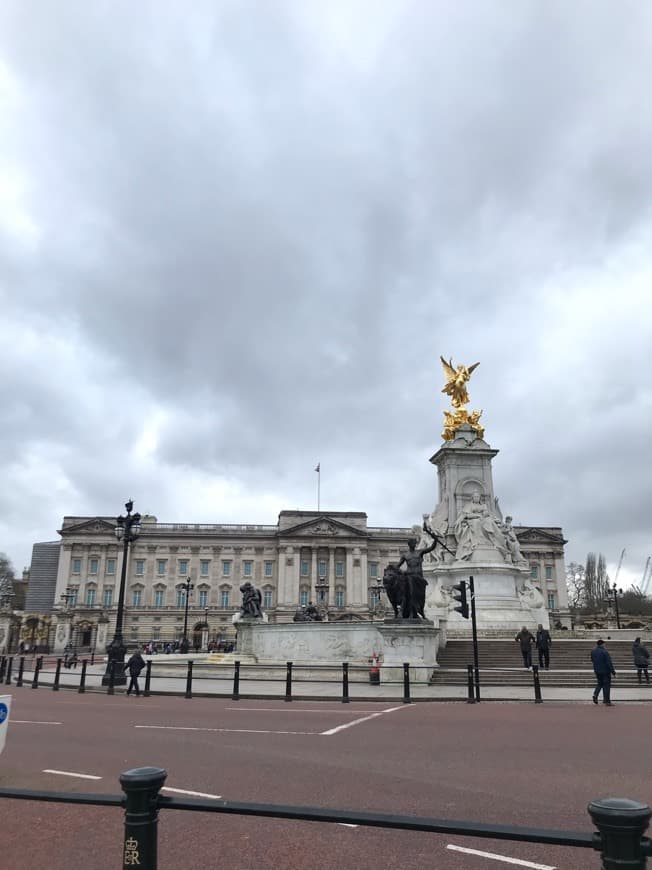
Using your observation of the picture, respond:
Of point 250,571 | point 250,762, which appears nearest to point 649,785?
point 250,762

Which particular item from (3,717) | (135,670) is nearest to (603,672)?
(135,670)

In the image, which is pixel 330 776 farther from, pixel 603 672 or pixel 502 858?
pixel 603 672

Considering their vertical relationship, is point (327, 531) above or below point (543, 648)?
above

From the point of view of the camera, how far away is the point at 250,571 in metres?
111

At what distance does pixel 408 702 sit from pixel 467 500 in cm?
2591

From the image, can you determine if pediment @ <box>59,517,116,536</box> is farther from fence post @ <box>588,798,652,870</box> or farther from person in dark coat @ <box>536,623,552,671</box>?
fence post @ <box>588,798,652,870</box>

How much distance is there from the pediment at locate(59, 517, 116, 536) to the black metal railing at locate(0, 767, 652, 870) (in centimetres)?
11171

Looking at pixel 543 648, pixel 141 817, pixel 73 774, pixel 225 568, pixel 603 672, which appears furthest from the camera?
pixel 225 568

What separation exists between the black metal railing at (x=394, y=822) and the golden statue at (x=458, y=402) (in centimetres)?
4435

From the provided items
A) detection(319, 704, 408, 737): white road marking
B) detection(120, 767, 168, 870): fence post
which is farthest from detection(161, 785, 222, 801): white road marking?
detection(319, 704, 408, 737): white road marking

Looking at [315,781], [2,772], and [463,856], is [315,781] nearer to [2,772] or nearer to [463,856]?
[463,856]

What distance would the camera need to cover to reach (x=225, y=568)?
11125 centimetres

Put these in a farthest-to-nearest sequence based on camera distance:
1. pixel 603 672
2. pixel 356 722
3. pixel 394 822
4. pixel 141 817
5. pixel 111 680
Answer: pixel 111 680 < pixel 603 672 < pixel 356 722 < pixel 141 817 < pixel 394 822

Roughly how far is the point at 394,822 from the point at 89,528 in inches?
4490
